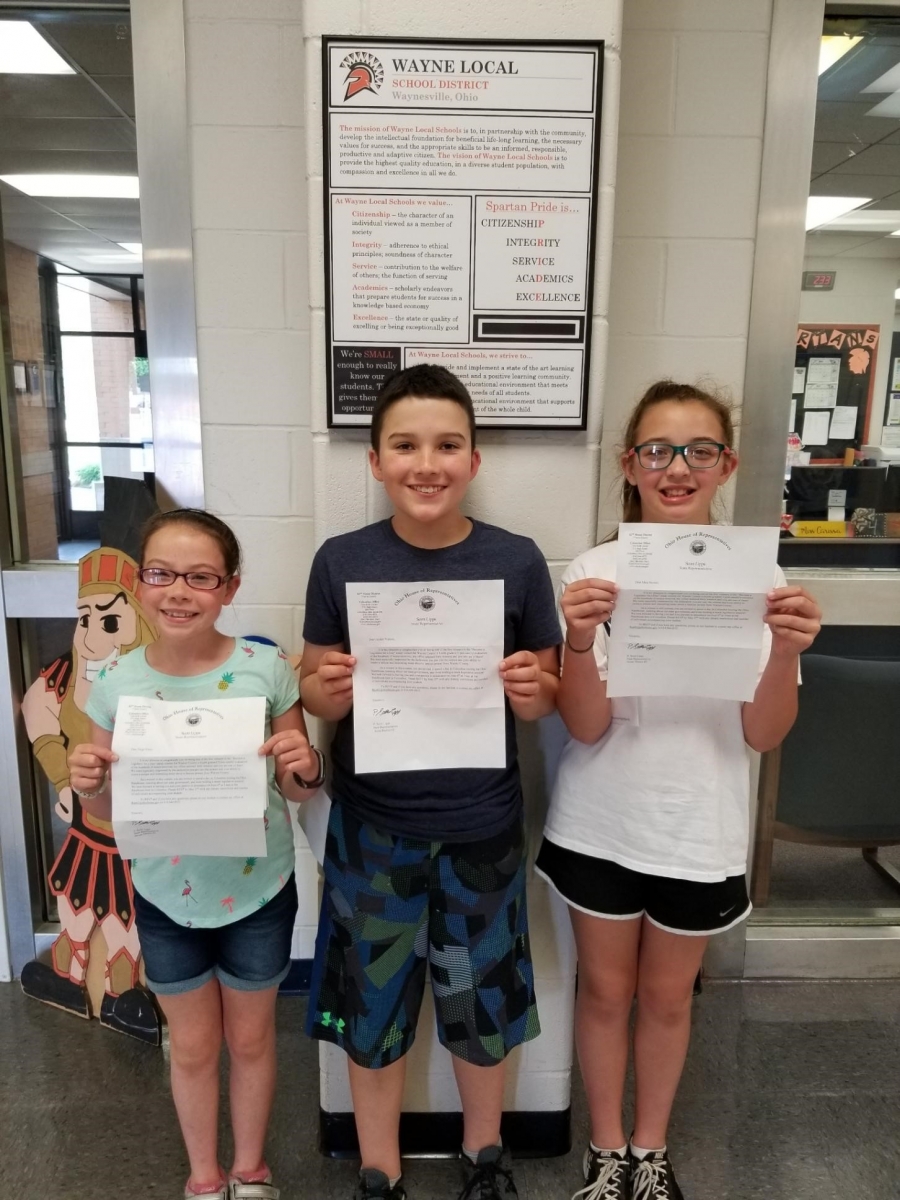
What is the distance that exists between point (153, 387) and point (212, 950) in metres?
1.27

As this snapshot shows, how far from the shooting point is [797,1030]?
2.13 meters

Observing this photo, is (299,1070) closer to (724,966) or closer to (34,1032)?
(34,1032)

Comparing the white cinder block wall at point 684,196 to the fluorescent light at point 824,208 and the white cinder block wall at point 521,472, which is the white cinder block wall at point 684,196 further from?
the white cinder block wall at point 521,472

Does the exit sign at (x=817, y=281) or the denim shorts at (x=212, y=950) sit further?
the exit sign at (x=817, y=281)

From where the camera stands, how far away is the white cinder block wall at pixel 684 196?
1.80m

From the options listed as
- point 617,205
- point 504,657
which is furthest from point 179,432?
point 617,205

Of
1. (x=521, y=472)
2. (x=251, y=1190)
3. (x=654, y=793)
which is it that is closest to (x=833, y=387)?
(x=521, y=472)

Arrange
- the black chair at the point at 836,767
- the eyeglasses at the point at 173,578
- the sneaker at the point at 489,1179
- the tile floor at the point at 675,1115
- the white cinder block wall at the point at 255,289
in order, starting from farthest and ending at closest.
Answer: the black chair at the point at 836,767 < the white cinder block wall at the point at 255,289 < the tile floor at the point at 675,1115 < the sneaker at the point at 489,1179 < the eyeglasses at the point at 173,578

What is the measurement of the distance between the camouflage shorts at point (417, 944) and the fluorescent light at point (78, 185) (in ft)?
5.09

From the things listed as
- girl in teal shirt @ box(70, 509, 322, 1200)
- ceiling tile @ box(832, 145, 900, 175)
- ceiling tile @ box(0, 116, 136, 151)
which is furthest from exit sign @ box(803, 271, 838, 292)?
ceiling tile @ box(0, 116, 136, 151)

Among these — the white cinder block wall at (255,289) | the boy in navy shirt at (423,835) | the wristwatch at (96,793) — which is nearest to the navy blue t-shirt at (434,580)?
the boy in navy shirt at (423,835)

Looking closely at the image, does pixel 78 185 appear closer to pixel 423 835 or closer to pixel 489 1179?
pixel 423 835

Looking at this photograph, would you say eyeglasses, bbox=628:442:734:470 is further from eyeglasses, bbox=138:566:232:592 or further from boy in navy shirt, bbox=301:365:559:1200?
eyeglasses, bbox=138:566:232:592

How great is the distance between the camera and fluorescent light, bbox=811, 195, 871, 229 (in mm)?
1926
